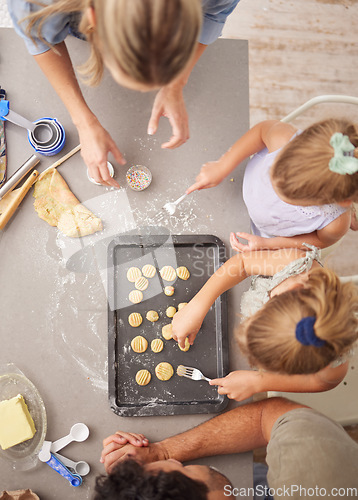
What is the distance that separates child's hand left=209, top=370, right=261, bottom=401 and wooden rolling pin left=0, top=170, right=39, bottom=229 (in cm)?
83

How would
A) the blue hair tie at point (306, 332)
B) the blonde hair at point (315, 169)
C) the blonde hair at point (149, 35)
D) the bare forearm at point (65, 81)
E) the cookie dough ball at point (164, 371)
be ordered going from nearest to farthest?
1. the blonde hair at point (149, 35)
2. the blue hair tie at point (306, 332)
3. the blonde hair at point (315, 169)
4. the bare forearm at point (65, 81)
5. the cookie dough ball at point (164, 371)

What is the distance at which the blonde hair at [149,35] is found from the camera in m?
0.63

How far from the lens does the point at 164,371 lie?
1205mm

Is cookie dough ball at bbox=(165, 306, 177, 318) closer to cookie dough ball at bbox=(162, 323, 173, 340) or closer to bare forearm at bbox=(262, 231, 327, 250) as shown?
cookie dough ball at bbox=(162, 323, 173, 340)

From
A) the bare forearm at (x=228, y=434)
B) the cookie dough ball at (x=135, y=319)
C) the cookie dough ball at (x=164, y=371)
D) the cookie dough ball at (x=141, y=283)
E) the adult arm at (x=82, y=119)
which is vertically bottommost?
the bare forearm at (x=228, y=434)

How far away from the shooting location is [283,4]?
6.92ft

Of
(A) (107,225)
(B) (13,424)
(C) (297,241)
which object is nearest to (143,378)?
(B) (13,424)

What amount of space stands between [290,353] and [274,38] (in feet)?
6.12

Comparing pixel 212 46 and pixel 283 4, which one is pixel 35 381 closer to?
pixel 212 46

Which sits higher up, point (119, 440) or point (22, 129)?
point (22, 129)

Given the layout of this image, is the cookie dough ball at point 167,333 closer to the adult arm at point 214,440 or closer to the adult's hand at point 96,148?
the adult arm at point 214,440

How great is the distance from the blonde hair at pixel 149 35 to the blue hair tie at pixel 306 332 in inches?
22.7

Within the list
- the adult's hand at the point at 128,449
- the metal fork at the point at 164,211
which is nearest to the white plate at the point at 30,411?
the adult's hand at the point at 128,449

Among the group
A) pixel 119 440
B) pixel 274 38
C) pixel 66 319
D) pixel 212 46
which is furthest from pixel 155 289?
pixel 274 38
